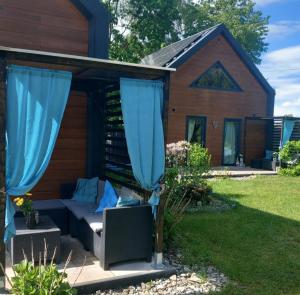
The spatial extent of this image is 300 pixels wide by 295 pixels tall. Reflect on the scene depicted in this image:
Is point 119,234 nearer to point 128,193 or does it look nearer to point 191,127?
point 128,193

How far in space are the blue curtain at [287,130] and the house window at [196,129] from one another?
145 inches

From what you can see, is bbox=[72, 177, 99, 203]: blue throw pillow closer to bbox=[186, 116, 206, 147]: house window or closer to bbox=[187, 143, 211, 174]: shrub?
A: bbox=[187, 143, 211, 174]: shrub

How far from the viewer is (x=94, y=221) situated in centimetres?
509

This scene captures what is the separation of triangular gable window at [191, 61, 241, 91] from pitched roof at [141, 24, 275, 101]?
117 cm

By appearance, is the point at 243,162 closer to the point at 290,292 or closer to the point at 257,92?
the point at 257,92

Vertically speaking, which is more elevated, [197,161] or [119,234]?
[197,161]

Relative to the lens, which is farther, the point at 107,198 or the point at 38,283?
the point at 107,198

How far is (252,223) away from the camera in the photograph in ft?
23.5

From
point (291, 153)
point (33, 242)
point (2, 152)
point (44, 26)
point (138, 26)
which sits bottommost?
point (33, 242)

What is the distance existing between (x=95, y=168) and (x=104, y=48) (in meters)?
2.59

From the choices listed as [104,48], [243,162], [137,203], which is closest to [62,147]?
[104,48]

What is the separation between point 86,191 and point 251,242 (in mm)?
3208

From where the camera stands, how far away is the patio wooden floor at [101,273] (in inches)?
163

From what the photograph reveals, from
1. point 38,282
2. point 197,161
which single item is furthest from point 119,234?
point 197,161
